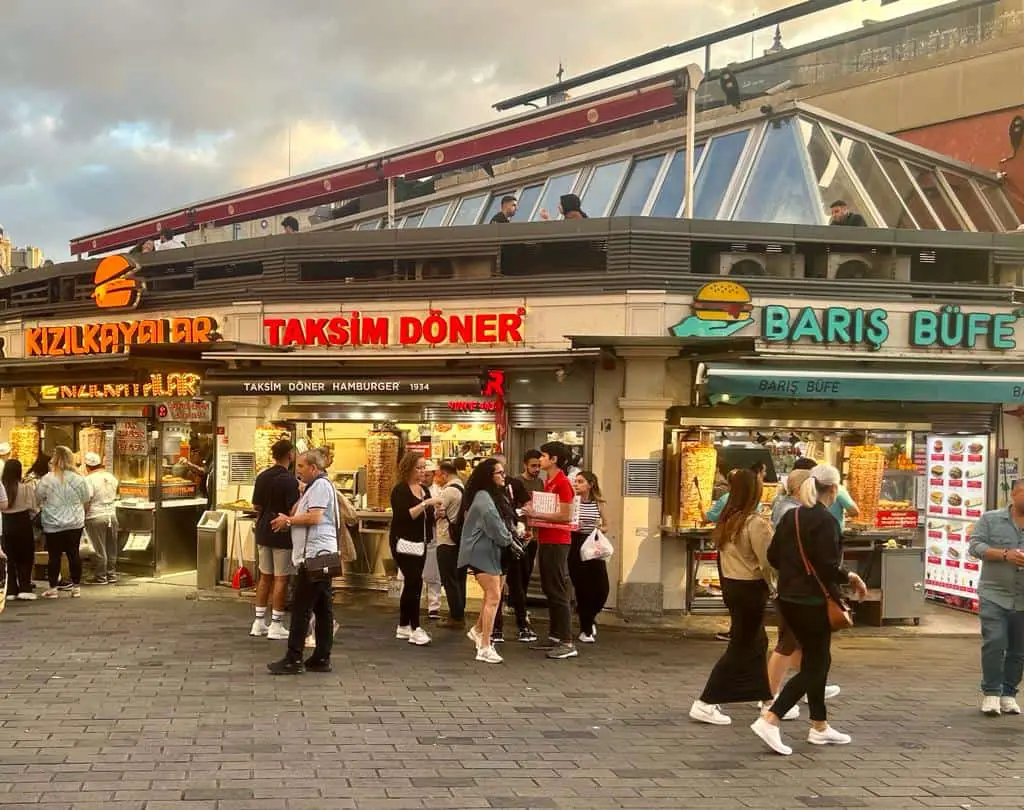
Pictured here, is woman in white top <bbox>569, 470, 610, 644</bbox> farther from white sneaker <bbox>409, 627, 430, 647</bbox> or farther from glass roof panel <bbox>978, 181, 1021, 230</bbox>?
→ glass roof panel <bbox>978, 181, 1021, 230</bbox>

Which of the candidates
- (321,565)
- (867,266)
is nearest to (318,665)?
(321,565)

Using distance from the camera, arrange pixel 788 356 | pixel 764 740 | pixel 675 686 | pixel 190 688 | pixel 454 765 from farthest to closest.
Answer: pixel 788 356 < pixel 675 686 < pixel 190 688 < pixel 764 740 < pixel 454 765

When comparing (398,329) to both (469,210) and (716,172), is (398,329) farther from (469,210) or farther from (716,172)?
(469,210)

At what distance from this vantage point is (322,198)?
16312 millimetres

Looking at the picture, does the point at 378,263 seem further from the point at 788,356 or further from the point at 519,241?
the point at 788,356

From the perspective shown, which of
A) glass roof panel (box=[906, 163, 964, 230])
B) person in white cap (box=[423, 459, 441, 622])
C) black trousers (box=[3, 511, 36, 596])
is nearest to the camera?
person in white cap (box=[423, 459, 441, 622])

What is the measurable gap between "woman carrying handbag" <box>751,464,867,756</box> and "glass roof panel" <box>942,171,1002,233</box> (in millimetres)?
10897

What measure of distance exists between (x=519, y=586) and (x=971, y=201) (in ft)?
35.0

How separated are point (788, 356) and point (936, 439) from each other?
2475 millimetres

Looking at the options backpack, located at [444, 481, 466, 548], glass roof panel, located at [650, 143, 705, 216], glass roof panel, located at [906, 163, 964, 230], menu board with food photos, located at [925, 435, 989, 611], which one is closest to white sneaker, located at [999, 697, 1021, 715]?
menu board with food photos, located at [925, 435, 989, 611]

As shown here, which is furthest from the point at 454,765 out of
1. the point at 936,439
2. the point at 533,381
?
the point at 936,439

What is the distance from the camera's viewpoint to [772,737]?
5949 mm

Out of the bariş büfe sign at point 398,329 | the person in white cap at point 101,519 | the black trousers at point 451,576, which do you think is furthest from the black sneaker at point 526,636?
the person in white cap at point 101,519

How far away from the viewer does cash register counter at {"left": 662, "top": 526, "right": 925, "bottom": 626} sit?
10.6m
